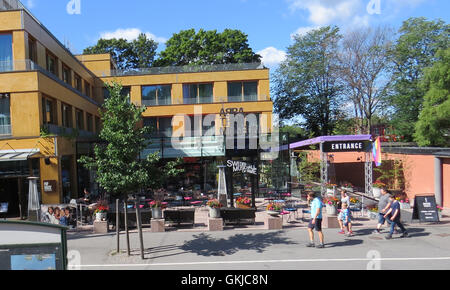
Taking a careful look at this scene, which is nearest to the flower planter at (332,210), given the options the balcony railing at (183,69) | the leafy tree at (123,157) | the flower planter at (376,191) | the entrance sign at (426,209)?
the entrance sign at (426,209)

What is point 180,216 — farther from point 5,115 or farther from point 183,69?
point 183,69

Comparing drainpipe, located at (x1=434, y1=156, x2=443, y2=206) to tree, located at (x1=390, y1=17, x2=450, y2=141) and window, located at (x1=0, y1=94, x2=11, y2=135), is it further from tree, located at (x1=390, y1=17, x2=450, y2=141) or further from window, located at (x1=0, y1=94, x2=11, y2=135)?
window, located at (x1=0, y1=94, x2=11, y2=135)

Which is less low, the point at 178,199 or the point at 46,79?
the point at 46,79

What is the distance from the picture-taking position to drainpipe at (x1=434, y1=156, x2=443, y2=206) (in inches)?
686

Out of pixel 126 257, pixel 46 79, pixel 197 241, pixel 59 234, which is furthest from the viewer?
pixel 46 79

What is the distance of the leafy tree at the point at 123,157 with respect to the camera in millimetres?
9367

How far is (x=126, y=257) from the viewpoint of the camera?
9.81 m

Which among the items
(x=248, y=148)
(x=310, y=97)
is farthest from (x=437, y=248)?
(x=310, y=97)

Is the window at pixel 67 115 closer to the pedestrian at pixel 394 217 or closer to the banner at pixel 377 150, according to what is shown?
the banner at pixel 377 150

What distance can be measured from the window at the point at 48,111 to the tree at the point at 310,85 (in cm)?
3418

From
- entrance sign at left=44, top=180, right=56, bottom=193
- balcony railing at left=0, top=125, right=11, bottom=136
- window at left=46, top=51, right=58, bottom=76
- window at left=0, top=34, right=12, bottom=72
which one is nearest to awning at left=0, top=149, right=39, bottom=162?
balcony railing at left=0, top=125, right=11, bottom=136

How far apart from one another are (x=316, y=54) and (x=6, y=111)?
38.9m

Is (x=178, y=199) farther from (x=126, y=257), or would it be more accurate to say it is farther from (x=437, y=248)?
(x=437, y=248)
